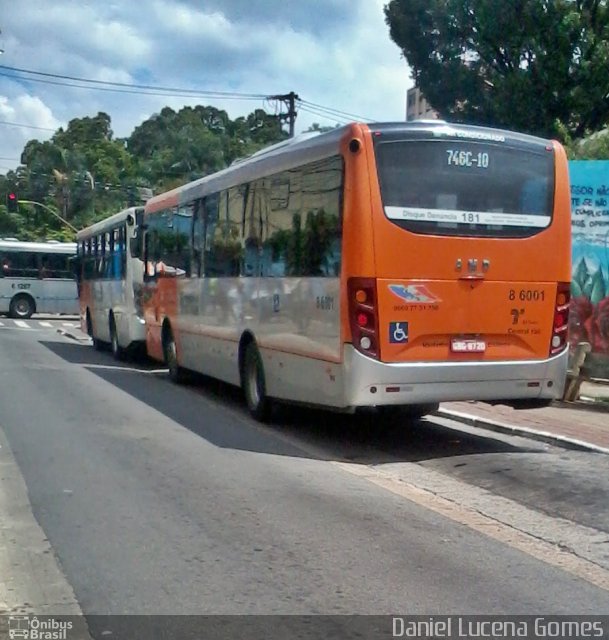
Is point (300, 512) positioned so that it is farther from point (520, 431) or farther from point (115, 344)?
point (115, 344)

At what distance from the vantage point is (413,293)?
32.4ft

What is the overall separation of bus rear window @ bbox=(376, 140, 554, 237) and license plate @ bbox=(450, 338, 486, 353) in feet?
3.49

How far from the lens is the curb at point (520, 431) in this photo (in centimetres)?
1055

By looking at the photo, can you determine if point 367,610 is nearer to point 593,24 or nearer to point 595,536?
point 595,536

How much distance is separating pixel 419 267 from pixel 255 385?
3.44 metres

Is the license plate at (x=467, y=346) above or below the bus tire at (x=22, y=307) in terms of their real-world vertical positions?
above

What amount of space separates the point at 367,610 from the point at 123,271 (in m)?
15.8

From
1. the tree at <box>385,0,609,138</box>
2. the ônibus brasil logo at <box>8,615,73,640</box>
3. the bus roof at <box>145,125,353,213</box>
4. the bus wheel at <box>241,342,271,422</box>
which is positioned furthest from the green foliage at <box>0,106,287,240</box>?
the ônibus brasil logo at <box>8,615,73,640</box>

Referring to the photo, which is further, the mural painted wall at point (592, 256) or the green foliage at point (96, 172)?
the green foliage at point (96, 172)

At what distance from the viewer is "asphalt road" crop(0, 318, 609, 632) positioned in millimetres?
5984

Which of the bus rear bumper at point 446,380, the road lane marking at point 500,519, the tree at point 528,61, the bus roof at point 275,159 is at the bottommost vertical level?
the road lane marking at point 500,519

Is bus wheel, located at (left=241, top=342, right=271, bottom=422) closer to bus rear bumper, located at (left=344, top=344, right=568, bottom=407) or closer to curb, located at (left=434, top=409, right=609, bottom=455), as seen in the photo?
curb, located at (left=434, top=409, right=609, bottom=455)

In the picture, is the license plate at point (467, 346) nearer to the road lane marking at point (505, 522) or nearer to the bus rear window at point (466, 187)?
the bus rear window at point (466, 187)

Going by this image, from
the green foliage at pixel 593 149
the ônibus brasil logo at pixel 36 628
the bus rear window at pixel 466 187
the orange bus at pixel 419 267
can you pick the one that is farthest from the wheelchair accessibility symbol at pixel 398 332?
the green foliage at pixel 593 149
